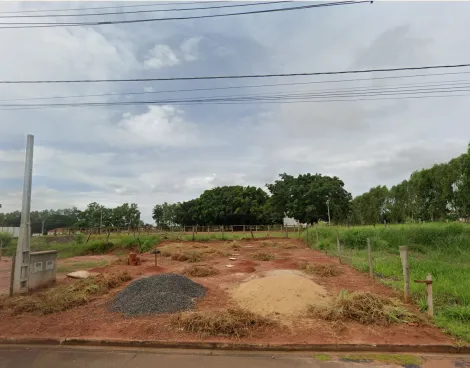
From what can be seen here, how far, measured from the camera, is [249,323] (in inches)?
210

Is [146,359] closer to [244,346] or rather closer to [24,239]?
[244,346]

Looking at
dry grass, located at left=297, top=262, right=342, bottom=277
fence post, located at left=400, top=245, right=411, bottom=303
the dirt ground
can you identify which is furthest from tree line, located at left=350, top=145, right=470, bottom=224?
the dirt ground

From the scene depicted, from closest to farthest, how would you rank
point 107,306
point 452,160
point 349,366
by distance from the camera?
point 349,366 < point 107,306 < point 452,160

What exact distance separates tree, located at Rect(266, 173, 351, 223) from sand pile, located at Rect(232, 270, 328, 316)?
37919 mm

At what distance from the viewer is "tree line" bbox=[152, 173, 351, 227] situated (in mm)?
45156

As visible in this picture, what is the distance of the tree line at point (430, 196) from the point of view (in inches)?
1423

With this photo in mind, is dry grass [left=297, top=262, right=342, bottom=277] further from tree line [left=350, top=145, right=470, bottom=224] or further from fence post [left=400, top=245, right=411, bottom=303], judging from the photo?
tree line [left=350, top=145, right=470, bottom=224]

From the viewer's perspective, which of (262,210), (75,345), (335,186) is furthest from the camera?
(262,210)

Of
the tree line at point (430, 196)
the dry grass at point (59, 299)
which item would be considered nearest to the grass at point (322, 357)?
the dry grass at point (59, 299)

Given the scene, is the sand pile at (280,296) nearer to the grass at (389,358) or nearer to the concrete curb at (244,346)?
the concrete curb at (244,346)

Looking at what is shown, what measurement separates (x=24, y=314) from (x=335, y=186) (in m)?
43.3

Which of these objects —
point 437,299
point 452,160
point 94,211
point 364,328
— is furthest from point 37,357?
point 94,211

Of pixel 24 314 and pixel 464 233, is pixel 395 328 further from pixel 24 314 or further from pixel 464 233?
pixel 464 233

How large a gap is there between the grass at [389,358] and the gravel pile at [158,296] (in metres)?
3.51
